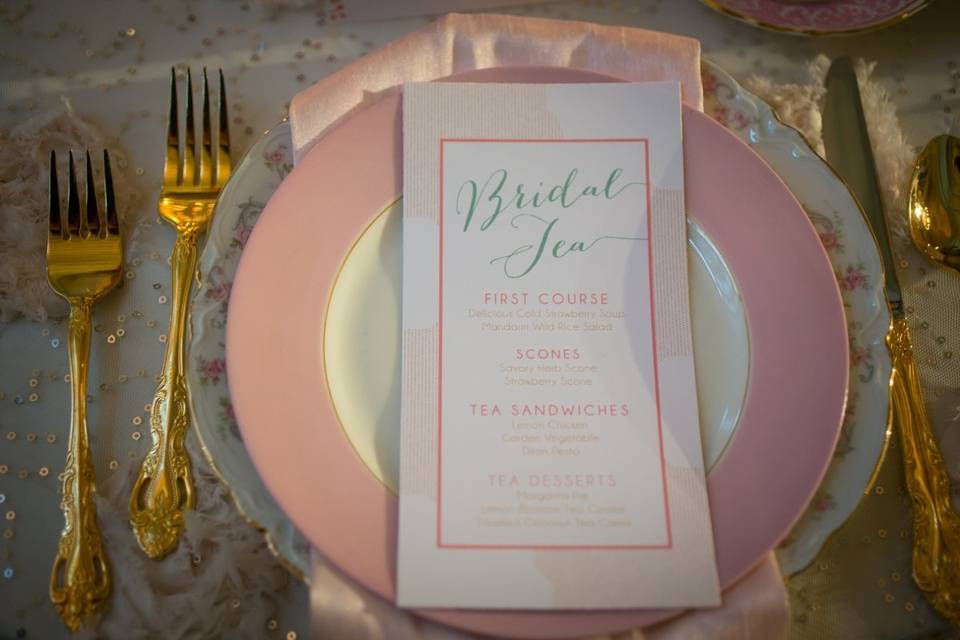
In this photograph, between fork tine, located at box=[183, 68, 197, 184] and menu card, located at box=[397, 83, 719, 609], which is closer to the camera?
menu card, located at box=[397, 83, 719, 609]

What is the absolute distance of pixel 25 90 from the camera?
65cm

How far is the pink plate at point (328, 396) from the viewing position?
1.42 ft

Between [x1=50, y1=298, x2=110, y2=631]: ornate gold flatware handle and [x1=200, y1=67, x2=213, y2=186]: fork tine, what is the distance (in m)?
0.16

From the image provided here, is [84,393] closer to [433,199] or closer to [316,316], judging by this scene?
[316,316]

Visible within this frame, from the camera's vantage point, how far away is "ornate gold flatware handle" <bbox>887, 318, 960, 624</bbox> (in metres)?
0.48

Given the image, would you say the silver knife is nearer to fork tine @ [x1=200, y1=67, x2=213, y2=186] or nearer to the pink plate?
the pink plate

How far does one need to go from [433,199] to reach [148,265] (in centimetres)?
27

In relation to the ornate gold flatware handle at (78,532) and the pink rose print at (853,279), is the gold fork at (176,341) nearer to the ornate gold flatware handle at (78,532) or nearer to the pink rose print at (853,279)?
the ornate gold flatware handle at (78,532)

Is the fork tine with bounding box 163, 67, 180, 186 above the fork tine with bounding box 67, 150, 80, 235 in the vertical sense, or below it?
above

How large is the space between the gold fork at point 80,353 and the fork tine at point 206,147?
2.9 inches

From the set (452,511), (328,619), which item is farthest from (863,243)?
(328,619)

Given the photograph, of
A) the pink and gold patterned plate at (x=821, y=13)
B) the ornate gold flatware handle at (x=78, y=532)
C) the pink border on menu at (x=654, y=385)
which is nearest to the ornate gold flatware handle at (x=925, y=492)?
the pink border on menu at (x=654, y=385)

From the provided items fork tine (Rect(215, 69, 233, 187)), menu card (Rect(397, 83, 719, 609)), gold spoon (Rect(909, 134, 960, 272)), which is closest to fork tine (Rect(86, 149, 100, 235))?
fork tine (Rect(215, 69, 233, 187))

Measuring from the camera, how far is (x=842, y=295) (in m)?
0.50
